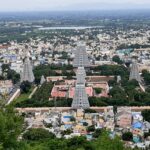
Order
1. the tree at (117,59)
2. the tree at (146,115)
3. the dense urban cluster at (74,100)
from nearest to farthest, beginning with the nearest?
the dense urban cluster at (74,100) → the tree at (146,115) → the tree at (117,59)

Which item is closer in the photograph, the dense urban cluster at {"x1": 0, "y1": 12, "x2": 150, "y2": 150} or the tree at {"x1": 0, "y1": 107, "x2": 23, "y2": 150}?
the tree at {"x1": 0, "y1": 107, "x2": 23, "y2": 150}

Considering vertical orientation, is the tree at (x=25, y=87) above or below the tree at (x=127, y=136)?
below

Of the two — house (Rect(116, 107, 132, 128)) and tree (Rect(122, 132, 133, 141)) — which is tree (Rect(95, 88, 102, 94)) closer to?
house (Rect(116, 107, 132, 128))

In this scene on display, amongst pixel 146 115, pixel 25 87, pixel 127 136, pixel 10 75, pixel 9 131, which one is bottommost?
pixel 10 75

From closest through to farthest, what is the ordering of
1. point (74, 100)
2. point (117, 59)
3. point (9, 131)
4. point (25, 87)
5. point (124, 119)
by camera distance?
point (9, 131), point (124, 119), point (74, 100), point (25, 87), point (117, 59)

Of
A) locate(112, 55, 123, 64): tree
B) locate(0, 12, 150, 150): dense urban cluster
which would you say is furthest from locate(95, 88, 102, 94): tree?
locate(112, 55, 123, 64): tree

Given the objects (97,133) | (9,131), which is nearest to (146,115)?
(97,133)

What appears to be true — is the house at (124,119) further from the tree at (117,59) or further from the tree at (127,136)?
the tree at (117,59)

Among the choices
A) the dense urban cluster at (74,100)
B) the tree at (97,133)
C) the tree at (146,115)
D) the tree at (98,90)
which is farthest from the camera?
Result: the tree at (98,90)

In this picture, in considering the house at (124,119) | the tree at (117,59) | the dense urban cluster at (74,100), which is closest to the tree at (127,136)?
the dense urban cluster at (74,100)

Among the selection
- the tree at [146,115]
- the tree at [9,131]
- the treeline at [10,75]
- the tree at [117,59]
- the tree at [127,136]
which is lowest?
the tree at [117,59]

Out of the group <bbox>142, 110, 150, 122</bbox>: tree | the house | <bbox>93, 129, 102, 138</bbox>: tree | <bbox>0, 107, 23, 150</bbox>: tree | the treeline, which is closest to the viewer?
<bbox>0, 107, 23, 150</bbox>: tree

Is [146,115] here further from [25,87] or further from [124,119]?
[25,87]
